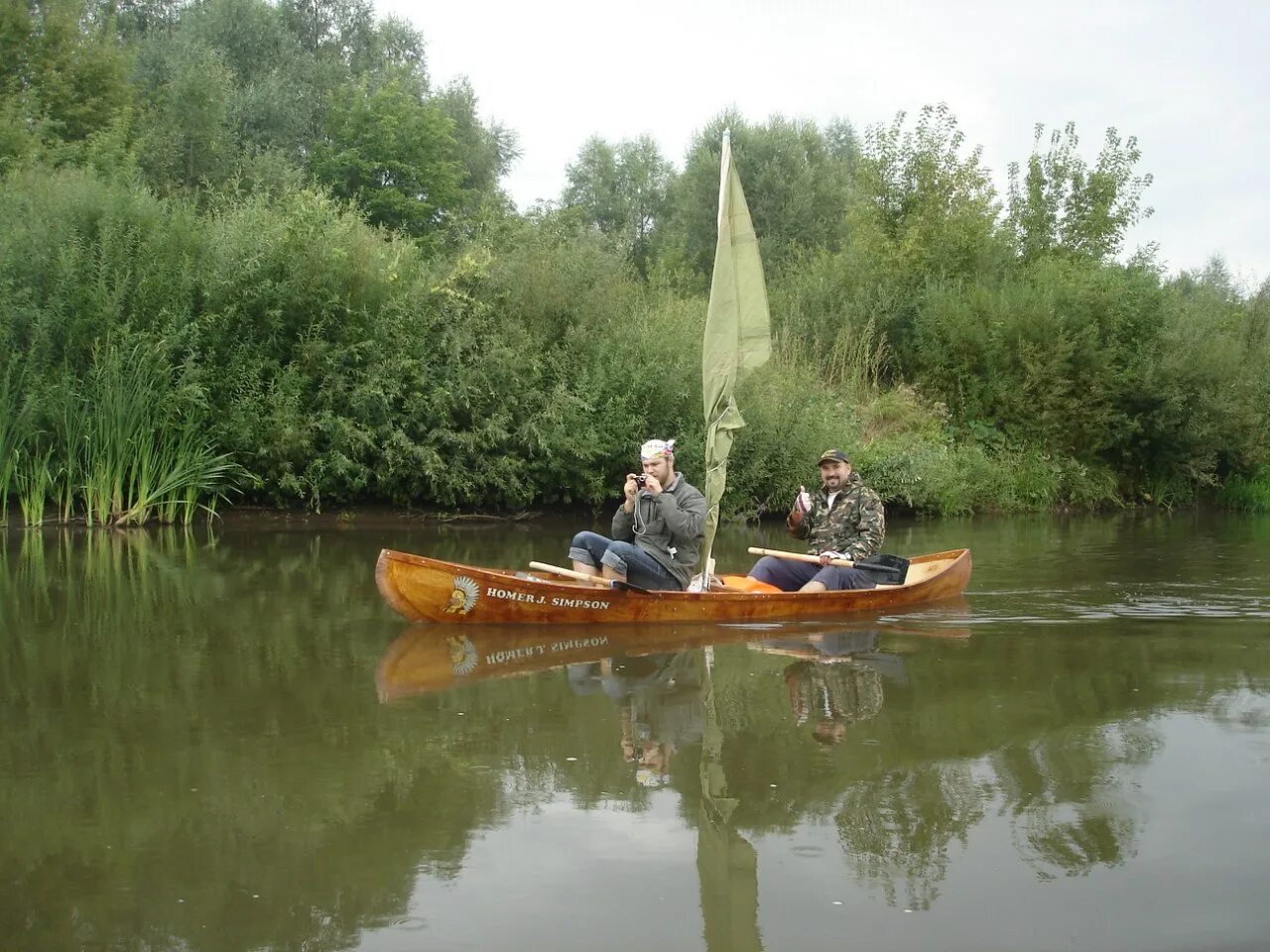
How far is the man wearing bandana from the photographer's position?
10195mm

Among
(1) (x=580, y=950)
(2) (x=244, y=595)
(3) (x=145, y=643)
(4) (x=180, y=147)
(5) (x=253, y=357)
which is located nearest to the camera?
(1) (x=580, y=950)

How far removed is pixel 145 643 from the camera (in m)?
9.27

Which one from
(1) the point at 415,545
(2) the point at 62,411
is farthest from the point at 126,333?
(1) the point at 415,545

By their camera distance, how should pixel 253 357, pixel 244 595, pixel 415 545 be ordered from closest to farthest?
pixel 244 595
pixel 415 545
pixel 253 357

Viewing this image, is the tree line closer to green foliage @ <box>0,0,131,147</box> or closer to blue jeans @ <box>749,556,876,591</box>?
green foliage @ <box>0,0,131,147</box>

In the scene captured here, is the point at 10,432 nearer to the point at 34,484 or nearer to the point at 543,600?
the point at 34,484

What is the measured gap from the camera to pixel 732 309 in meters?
9.93

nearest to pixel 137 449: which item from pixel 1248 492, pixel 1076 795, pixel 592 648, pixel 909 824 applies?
pixel 592 648

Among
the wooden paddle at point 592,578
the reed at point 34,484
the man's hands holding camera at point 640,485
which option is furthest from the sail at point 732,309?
the reed at point 34,484

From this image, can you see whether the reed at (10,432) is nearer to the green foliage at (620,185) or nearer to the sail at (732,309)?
the sail at (732,309)

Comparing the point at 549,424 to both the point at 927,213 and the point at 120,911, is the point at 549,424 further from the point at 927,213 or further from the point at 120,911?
A: the point at 120,911

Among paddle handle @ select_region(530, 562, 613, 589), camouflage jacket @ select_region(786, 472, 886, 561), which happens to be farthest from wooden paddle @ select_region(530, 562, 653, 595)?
camouflage jacket @ select_region(786, 472, 886, 561)

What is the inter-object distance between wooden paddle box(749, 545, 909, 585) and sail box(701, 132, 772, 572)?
1443mm

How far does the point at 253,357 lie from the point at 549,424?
4.43 metres
